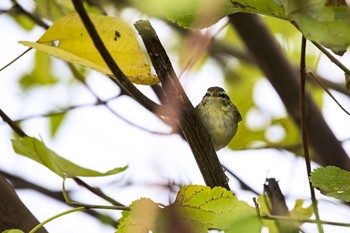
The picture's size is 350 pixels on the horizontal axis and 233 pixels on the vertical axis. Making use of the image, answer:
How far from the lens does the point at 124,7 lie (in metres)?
2.10

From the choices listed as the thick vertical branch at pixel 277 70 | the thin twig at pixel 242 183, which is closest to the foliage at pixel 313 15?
the thin twig at pixel 242 183

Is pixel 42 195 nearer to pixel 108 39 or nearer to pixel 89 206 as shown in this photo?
pixel 108 39

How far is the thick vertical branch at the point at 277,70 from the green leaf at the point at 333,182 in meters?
0.90

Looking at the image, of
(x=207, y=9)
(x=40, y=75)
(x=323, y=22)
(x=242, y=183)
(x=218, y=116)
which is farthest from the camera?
(x=40, y=75)

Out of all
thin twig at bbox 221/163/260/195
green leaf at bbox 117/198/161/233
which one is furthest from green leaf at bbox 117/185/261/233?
thin twig at bbox 221/163/260/195

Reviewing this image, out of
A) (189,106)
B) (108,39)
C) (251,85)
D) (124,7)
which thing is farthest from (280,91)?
(189,106)

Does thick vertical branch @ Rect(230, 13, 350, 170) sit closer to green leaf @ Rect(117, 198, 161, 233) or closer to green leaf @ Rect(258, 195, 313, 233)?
green leaf @ Rect(258, 195, 313, 233)

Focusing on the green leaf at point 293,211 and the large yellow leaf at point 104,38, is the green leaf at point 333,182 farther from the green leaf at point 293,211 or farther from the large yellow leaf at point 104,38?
the large yellow leaf at point 104,38

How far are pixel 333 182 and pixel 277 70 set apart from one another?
1034 millimetres

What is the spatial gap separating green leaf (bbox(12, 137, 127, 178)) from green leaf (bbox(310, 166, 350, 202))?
0.22 m

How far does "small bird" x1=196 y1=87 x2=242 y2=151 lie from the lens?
1.52 m

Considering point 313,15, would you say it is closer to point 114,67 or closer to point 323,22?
point 323,22

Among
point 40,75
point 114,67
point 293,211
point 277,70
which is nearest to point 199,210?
point 114,67

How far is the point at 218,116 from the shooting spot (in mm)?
1537
